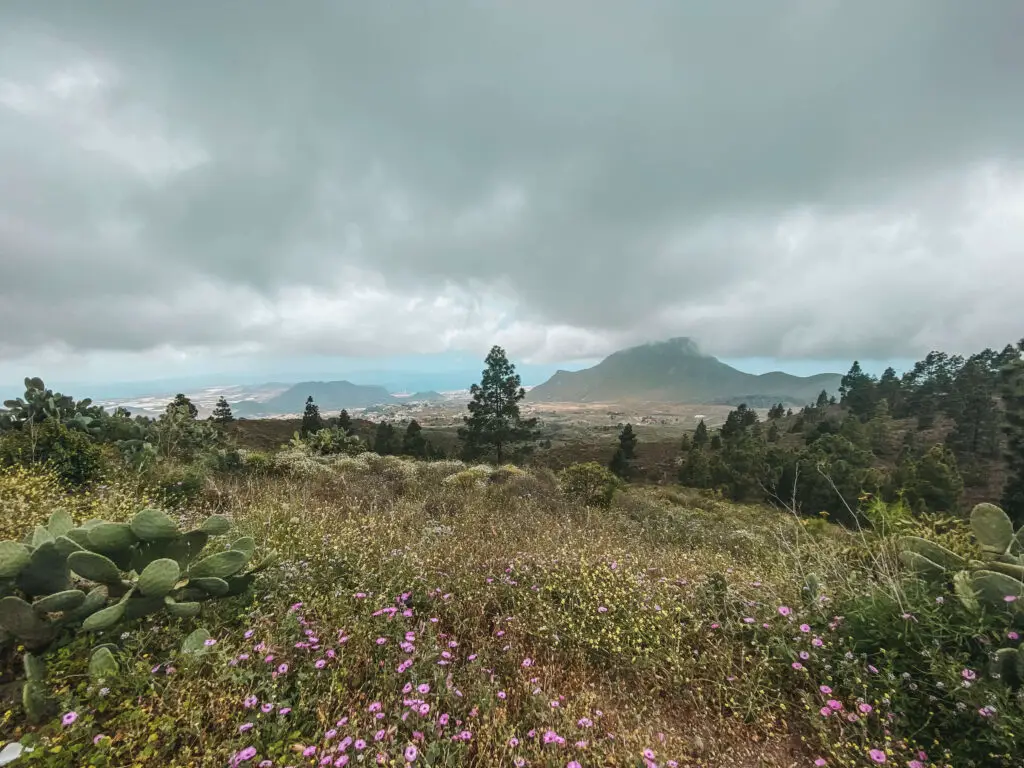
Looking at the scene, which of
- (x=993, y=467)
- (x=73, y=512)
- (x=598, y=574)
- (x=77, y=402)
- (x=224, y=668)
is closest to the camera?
(x=224, y=668)

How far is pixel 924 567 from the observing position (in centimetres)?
342

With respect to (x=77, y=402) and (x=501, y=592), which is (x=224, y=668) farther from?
(x=77, y=402)

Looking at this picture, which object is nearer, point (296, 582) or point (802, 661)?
point (802, 661)

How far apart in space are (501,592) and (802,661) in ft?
8.24

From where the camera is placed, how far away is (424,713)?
8.16 feet

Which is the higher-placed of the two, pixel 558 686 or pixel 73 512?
pixel 73 512

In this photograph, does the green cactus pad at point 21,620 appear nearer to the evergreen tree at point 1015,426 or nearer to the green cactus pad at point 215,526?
the green cactus pad at point 215,526

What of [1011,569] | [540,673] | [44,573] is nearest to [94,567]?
[44,573]

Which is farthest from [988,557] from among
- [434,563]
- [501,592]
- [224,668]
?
[224,668]

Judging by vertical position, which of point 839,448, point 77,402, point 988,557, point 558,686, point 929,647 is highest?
point 77,402

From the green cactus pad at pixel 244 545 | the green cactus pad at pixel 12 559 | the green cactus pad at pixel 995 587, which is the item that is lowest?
the green cactus pad at pixel 244 545

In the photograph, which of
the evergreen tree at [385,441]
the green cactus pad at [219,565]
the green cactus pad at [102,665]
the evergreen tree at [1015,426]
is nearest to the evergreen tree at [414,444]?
the evergreen tree at [385,441]

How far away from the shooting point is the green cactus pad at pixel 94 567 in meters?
Result: 2.94

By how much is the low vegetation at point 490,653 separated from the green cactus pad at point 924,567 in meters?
0.01
